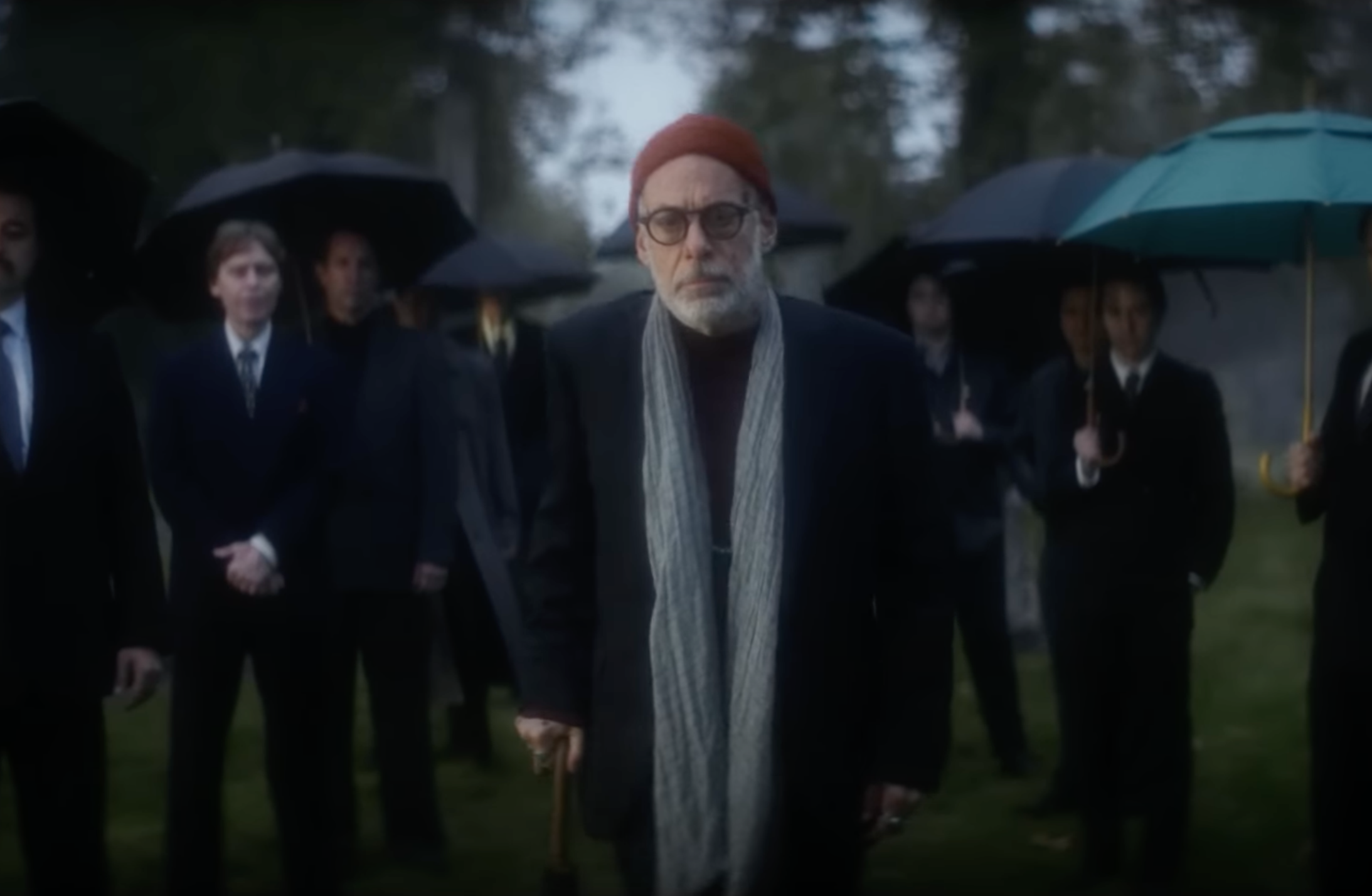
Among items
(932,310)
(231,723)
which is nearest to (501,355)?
(932,310)

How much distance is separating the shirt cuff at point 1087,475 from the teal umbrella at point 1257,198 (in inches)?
26.8

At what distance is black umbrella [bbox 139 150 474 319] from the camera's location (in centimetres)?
722

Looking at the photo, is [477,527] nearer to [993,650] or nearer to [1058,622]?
[993,650]

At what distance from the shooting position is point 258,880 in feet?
24.2

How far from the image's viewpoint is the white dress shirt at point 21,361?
17.0 ft

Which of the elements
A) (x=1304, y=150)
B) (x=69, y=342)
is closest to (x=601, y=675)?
(x=69, y=342)

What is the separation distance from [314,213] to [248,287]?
4.21 ft

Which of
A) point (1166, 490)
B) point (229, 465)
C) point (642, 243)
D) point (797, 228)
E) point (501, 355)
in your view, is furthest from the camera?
point (797, 228)

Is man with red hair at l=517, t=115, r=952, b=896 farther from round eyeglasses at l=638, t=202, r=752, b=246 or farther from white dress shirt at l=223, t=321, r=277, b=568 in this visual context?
white dress shirt at l=223, t=321, r=277, b=568

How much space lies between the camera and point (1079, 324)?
294 inches

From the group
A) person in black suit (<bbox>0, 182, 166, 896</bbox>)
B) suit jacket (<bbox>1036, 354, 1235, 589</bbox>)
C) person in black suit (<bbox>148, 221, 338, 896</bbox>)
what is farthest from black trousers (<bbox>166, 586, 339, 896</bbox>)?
suit jacket (<bbox>1036, 354, 1235, 589</bbox>)

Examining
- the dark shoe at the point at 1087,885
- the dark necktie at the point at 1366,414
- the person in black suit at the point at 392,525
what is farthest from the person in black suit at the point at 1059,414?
the person in black suit at the point at 392,525

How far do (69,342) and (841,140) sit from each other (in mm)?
11868

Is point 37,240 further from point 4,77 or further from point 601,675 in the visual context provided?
point 4,77
